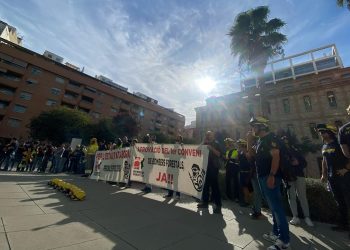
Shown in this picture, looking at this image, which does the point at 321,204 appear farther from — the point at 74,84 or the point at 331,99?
the point at 74,84

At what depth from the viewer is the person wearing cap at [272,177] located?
2.67 metres

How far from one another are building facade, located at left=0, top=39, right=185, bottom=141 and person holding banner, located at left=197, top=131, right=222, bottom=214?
45.3 meters

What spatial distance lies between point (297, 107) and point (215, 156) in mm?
28385

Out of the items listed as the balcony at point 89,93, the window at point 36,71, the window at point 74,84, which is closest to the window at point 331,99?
the balcony at point 89,93

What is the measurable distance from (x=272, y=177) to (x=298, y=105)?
2982cm

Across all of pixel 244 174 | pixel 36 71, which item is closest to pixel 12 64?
pixel 36 71

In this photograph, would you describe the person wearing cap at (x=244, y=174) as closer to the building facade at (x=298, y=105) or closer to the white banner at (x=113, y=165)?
the white banner at (x=113, y=165)

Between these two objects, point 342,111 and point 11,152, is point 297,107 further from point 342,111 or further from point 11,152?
point 11,152

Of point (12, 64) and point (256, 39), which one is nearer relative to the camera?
point (256, 39)

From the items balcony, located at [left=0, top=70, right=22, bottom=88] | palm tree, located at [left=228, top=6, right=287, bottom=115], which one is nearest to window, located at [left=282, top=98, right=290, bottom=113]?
palm tree, located at [left=228, top=6, right=287, bottom=115]

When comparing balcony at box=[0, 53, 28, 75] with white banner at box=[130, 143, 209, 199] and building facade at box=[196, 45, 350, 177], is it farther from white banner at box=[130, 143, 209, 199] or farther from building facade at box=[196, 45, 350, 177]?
white banner at box=[130, 143, 209, 199]

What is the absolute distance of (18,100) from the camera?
128 feet

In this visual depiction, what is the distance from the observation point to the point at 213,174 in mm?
4605

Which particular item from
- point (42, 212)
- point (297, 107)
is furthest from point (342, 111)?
point (42, 212)
